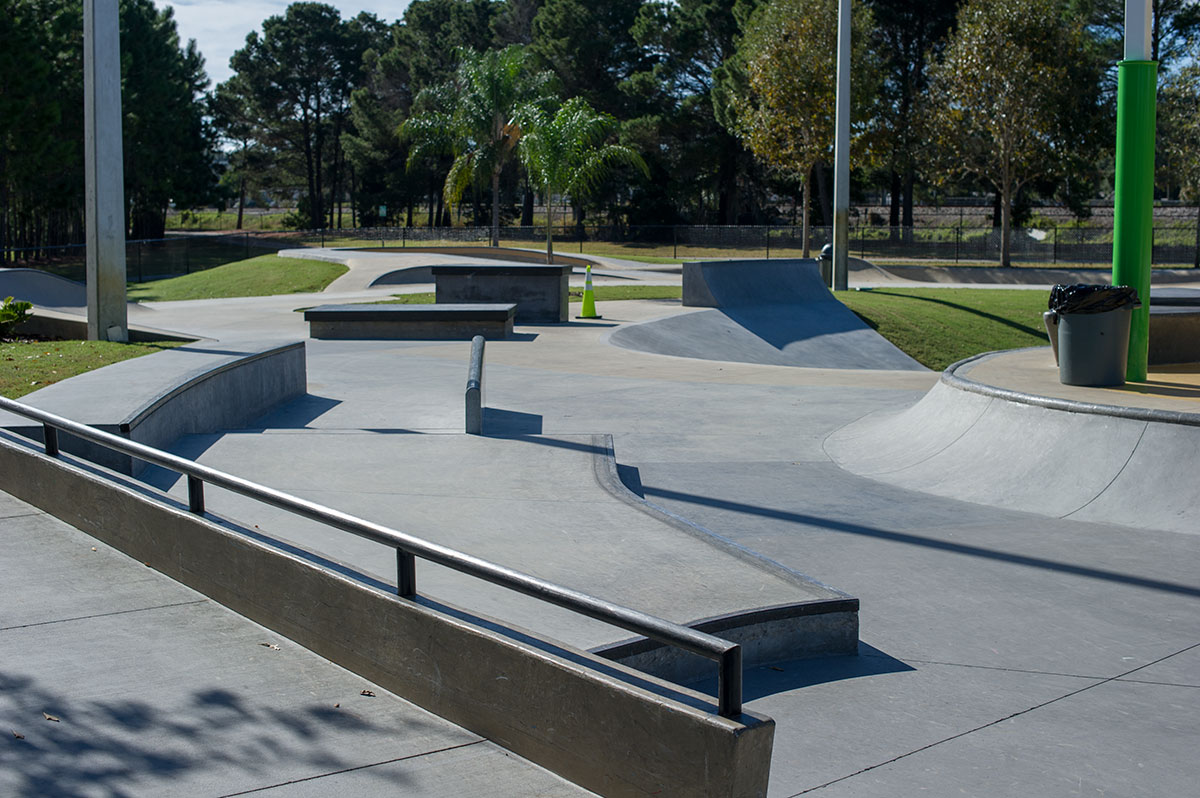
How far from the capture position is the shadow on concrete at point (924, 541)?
252 inches

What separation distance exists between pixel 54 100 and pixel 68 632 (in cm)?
4991

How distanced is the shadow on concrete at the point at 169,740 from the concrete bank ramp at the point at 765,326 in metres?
14.0

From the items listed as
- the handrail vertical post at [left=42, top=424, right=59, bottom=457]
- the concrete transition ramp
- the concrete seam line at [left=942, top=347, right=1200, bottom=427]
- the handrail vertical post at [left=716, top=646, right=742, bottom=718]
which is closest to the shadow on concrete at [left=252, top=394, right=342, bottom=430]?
the handrail vertical post at [left=42, top=424, right=59, bottom=457]

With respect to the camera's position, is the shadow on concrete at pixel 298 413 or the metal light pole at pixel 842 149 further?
the metal light pole at pixel 842 149

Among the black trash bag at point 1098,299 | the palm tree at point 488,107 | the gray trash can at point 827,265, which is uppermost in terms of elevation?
the palm tree at point 488,107

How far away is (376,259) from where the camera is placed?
35.4 m

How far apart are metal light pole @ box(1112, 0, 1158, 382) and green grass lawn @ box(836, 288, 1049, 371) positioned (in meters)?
11.8

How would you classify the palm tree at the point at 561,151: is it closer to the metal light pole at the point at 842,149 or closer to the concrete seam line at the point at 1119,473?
the metal light pole at the point at 842,149

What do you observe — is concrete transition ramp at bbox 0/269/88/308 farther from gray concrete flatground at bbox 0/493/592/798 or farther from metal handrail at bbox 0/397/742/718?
metal handrail at bbox 0/397/742/718

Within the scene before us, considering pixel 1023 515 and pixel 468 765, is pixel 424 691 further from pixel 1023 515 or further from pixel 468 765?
pixel 1023 515

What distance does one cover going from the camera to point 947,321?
2522cm

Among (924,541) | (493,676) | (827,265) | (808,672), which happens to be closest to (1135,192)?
(924,541)

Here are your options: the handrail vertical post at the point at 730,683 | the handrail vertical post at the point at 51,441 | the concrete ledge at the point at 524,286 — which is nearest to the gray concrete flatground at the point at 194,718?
the handrail vertical post at the point at 730,683

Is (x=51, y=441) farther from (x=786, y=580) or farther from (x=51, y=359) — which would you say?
(x=51, y=359)
